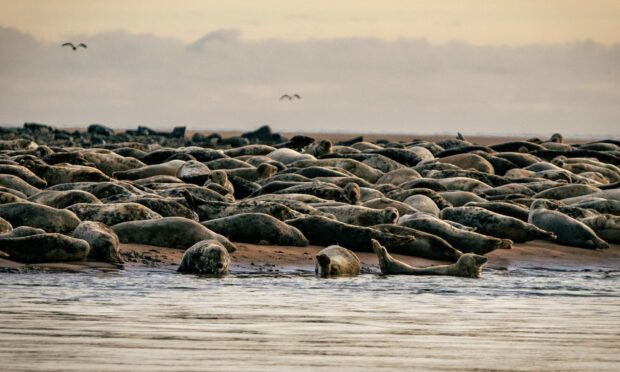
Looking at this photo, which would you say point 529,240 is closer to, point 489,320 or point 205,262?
point 205,262

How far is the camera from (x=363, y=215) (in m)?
16.5

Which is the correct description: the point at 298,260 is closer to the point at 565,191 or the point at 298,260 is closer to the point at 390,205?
the point at 390,205

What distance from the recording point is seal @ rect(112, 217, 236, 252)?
1480 centimetres

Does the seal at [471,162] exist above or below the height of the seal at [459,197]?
above

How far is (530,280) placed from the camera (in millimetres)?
14219

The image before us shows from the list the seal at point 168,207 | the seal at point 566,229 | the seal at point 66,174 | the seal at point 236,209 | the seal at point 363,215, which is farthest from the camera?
the seal at point 66,174

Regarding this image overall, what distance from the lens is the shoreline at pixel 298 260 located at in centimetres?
1359

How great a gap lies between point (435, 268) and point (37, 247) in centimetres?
466

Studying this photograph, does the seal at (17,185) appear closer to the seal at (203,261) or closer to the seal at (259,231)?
the seal at (259,231)

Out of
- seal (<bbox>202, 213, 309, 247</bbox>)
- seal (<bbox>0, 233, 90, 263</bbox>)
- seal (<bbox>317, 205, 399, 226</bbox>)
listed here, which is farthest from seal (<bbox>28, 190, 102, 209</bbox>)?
seal (<bbox>317, 205, 399, 226</bbox>)

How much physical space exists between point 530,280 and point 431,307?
3.27m

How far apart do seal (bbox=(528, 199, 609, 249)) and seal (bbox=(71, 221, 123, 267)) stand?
6763 millimetres

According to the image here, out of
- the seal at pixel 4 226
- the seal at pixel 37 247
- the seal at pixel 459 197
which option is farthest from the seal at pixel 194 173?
the seal at pixel 37 247

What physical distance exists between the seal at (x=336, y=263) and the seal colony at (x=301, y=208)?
0.02 m
